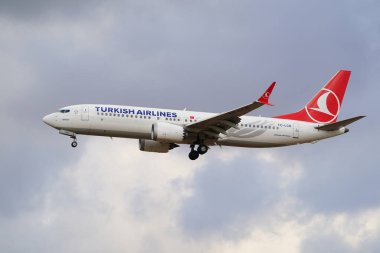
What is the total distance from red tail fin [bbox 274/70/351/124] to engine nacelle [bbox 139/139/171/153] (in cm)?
1055

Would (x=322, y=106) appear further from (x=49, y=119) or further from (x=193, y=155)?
(x=49, y=119)

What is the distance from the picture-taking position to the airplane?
91062mm

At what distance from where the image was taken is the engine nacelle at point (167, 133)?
9062cm

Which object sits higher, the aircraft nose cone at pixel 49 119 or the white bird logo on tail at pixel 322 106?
the white bird logo on tail at pixel 322 106

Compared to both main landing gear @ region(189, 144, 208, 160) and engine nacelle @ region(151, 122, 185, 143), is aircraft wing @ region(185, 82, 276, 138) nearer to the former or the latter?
engine nacelle @ region(151, 122, 185, 143)

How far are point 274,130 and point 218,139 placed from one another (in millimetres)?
5236

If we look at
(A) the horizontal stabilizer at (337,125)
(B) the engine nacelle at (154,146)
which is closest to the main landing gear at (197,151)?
(B) the engine nacelle at (154,146)

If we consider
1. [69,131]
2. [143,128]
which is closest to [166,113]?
[143,128]

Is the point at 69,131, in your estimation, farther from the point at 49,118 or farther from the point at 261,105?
the point at 261,105

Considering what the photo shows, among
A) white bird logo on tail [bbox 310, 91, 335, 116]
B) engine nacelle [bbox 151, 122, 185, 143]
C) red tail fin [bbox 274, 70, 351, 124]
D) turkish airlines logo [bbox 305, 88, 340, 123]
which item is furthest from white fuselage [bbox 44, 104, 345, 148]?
white bird logo on tail [bbox 310, 91, 335, 116]

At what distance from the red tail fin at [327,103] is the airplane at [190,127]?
29 centimetres

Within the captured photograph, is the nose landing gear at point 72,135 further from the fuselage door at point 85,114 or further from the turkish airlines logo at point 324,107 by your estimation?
the turkish airlines logo at point 324,107

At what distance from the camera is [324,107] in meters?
101

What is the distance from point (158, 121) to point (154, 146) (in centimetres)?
565
